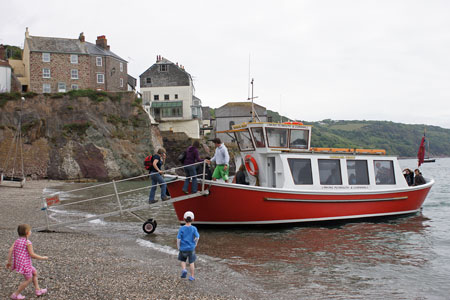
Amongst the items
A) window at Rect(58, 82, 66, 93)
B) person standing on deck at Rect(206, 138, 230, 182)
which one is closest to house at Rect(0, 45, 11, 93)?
window at Rect(58, 82, 66, 93)

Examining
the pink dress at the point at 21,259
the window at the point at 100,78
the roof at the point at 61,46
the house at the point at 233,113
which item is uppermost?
the roof at the point at 61,46

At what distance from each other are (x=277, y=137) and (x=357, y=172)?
11.9ft

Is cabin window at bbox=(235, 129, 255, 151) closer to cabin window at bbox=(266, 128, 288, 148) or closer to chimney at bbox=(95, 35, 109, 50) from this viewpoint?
cabin window at bbox=(266, 128, 288, 148)

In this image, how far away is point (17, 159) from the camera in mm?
44594

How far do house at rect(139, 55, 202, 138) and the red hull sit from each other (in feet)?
172

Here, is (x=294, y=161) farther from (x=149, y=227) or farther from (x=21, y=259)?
(x=21, y=259)

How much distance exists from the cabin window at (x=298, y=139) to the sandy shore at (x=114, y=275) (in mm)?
6842

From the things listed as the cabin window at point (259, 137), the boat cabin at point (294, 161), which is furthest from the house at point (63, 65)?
the cabin window at point (259, 137)

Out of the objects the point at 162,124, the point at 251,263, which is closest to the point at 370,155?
the point at 251,263

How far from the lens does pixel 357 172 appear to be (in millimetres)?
15484

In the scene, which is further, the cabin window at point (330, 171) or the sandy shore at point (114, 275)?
the cabin window at point (330, 171)

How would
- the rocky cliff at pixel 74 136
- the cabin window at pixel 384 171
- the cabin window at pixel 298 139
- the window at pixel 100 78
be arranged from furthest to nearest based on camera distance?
1. the window at pixel 100 78
2. the rocky cliff at pixel 74 136
3. the cabin window at pixel 384 171
4. the cabin window at pixel 298 139

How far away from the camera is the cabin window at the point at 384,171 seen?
52.5ft

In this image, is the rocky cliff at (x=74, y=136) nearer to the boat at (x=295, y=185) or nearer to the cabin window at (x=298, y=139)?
the boat at (x=295, y=185)
